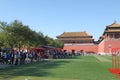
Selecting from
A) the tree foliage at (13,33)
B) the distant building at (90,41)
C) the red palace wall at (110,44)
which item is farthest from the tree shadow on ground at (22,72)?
the distant building at (90,41)

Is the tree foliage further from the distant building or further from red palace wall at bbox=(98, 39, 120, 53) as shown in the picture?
the distant building

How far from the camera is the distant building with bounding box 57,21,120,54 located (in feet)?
353

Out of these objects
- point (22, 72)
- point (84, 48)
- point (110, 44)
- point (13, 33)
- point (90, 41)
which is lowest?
point (22, 72)

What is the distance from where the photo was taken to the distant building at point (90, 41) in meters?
108

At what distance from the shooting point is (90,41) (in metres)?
136

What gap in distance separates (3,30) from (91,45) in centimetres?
7009

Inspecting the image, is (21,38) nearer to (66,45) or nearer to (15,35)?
(15,35)

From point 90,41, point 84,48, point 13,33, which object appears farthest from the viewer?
point 90,41

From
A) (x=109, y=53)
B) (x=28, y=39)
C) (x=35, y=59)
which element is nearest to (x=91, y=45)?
(x=109, y=53)

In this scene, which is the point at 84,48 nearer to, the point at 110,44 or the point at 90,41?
the point at 90,41

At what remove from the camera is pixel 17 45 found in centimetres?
7150

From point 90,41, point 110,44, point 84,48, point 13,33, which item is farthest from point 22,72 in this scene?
point 90,41

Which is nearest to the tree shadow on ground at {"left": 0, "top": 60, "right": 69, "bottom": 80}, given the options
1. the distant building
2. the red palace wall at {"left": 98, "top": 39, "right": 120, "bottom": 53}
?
the red palace wall at {"left": 98, "top": 39, "right": 120, "bottom": 53}

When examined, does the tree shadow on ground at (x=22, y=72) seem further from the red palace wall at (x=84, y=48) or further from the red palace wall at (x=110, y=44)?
the red palace wall at (x=84, y=48)
